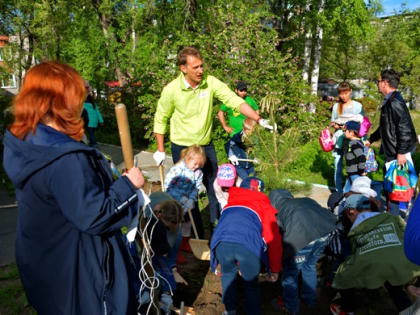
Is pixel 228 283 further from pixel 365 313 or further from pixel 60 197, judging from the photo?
pixel 60 197

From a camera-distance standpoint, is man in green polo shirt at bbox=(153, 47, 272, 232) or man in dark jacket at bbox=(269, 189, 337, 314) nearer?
man in dark jacket at bbox=(269, 189, 337, 314)

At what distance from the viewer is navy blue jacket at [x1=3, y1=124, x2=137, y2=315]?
138 centimetres

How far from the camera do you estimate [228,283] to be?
2613mm

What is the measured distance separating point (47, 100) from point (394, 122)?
3748mm

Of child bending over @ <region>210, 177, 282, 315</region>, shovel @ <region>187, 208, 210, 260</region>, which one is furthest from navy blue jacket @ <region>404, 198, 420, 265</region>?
shovel @ <region>187, 208, 210, 260</region>

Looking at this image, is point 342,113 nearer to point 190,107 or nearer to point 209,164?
point 209,164

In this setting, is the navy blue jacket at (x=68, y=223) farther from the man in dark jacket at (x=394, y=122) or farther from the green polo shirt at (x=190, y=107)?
the man in dark jacket at (x=394, y=122)

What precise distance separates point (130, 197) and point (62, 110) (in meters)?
0.46

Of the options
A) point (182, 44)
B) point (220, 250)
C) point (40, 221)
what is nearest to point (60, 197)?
point (40, 221)

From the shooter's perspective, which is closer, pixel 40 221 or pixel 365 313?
pixel 40 221

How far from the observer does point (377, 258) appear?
2.34 m

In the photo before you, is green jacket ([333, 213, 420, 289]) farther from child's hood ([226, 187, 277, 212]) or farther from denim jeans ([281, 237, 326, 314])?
child's hood ([226, 187, 277, 212])

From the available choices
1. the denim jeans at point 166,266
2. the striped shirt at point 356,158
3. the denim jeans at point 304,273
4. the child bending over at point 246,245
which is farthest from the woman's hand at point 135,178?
the striped shirt at point 356,158

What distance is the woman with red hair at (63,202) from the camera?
1.39m
